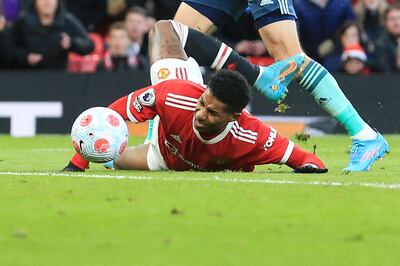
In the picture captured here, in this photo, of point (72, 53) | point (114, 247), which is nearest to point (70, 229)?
point (114, 247)

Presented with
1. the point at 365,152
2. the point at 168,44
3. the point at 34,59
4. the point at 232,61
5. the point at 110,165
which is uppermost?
the point at 168,44

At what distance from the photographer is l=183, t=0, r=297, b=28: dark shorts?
9.88 m

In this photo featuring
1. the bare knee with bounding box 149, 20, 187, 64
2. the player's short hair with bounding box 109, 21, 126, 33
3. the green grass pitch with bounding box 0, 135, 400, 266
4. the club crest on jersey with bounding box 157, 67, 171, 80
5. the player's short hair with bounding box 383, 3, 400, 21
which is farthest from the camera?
the player's short hair with bounding box 383, 3, 400, 21

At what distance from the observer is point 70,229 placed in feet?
20.3

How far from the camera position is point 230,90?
27.4 ft

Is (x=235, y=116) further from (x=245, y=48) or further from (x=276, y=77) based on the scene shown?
(x=245, y=48)

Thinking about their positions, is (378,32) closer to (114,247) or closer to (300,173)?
(300,173)

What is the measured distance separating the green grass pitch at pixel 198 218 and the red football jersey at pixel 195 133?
7.5 inches

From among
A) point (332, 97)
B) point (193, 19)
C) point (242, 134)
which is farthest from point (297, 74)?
point (193, 19)

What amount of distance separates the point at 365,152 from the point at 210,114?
1640 millimetres

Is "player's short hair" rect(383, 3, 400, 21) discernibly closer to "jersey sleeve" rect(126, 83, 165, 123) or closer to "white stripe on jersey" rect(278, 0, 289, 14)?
"white stripe on jersey" rect(278, 0, 289, 14)

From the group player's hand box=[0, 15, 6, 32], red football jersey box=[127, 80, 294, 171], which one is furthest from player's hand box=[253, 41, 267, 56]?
red football jersey box=[127, 80, 294, 171]

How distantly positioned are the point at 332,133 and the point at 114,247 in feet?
36.9

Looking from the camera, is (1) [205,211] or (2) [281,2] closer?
(1) [205,211]
